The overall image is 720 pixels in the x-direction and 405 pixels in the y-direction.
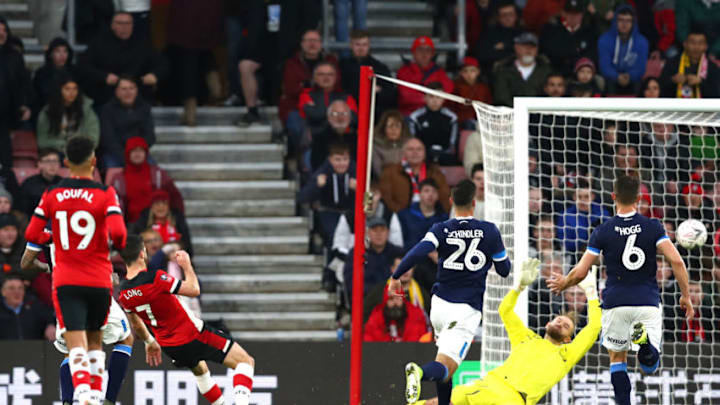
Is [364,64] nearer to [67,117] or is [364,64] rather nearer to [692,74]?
[67,117]

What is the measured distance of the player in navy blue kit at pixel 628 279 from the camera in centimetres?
1120

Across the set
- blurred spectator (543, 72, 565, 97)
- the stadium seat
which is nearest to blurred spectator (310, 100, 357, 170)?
the stadium seat

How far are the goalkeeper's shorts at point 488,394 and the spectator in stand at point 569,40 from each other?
7.15 m

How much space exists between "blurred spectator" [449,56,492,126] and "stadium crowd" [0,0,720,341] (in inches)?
0.9

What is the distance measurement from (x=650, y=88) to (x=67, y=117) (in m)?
6.33

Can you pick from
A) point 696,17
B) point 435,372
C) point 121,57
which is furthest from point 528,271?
point 696,17

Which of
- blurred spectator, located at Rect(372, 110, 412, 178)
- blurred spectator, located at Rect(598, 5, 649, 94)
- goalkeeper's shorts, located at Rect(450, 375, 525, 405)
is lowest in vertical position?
goalkeeper's shorts, located at Rect(450, 375, 525, 405)

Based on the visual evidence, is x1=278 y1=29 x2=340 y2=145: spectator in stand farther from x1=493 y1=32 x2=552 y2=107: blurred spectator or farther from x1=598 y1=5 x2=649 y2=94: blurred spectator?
x1=598 y1=5 x2=649 y2=94: blurred spectator

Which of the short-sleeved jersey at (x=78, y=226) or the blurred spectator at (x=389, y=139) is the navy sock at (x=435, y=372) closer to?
Result: the short-sleeved jersey at (x=78, y=226)

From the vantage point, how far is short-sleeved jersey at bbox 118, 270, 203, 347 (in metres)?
10.6

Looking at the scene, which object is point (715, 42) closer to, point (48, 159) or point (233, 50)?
point (233, 50)

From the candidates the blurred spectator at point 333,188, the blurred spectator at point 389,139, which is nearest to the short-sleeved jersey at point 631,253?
the blurred spectator at point 333,188

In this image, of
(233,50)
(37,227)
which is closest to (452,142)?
(233,50)

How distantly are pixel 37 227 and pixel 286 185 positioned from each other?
671 cm
